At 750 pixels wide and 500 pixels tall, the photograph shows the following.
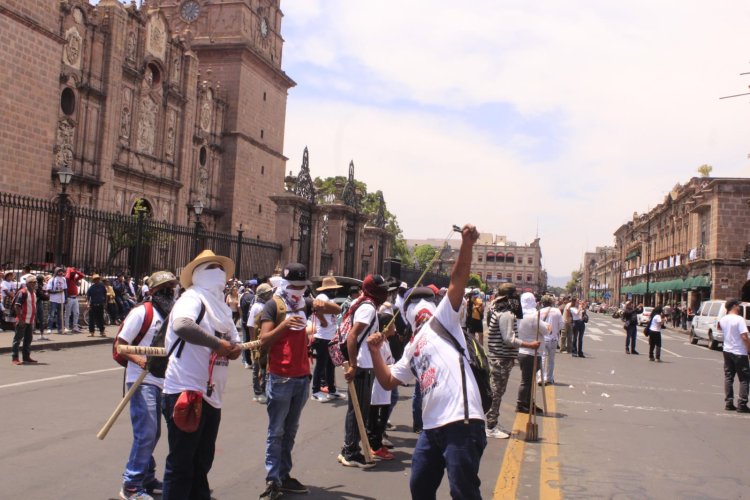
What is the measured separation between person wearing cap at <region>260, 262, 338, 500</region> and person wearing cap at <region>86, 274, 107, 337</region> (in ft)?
39.9

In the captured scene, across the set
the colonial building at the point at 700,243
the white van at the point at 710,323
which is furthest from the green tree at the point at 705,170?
the white van at the point at 710,323

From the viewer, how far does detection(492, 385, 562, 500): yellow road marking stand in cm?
563

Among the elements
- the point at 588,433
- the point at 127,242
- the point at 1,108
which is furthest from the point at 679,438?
the point at 1,108

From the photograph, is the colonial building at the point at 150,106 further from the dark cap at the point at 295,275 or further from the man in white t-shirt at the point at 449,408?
the man in white t-shirt at the point at 449,408

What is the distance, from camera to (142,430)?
4980 mm

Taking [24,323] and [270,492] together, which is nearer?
[270,492]

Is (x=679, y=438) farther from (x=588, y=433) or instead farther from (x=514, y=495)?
(x=514, y=495)

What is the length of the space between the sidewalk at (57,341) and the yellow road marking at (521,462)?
33.5ft

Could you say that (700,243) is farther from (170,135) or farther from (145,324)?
(145,324)

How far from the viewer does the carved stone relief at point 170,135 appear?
34.5 m

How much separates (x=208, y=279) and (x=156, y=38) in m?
32.2

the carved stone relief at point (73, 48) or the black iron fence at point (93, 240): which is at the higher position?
the carved stone relief at point (73, 48)

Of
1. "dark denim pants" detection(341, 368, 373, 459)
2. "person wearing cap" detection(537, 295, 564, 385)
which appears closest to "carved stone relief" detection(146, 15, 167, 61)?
"person wearing cap" detection(537, 295, 564, 385)

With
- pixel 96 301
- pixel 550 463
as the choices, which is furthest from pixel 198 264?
pixel 96 301
